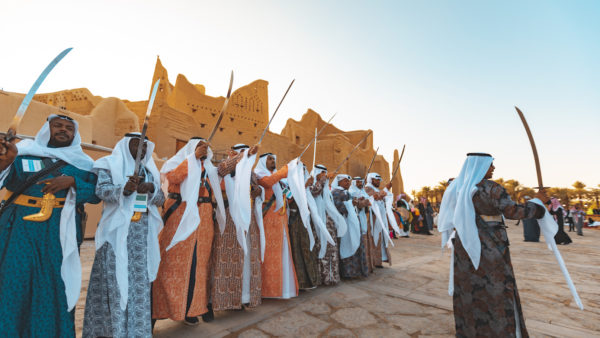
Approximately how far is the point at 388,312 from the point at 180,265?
2.19 m

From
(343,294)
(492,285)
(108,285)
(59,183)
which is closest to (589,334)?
(492,285)

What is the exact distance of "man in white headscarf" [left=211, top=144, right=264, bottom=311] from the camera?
294 cm

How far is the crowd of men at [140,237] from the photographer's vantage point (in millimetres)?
1897

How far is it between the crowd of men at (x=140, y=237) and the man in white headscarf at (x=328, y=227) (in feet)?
0.11

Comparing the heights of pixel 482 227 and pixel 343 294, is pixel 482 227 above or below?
above

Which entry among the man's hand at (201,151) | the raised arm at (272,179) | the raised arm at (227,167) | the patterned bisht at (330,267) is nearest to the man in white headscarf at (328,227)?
the patterned bisht at (330,267)

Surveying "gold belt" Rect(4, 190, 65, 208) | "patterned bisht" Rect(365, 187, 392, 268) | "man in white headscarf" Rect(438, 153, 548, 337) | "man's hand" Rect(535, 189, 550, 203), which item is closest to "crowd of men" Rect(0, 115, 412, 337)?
"gold belt" Rect(4, 190, 65, 208)

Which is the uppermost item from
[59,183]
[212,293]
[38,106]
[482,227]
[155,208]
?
[38,106]

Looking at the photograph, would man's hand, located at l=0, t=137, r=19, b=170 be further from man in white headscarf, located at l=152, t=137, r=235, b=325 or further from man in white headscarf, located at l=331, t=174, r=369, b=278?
man in white headscarf, located at l=331, t=174, r=369, b=278

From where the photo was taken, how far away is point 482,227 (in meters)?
2.45

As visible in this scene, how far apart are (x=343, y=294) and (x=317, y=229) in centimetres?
94

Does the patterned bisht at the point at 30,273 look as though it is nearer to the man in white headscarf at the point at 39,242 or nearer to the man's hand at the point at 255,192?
the man in white headscarf at the point at 39,242

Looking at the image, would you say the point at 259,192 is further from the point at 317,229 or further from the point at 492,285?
the point at 492,285

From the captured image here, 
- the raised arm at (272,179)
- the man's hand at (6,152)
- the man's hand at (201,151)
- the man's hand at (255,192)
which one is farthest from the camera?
the raised arm at (272,179)
